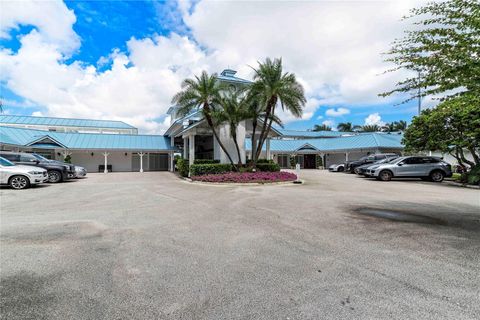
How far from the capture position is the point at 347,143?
34781 millimetres

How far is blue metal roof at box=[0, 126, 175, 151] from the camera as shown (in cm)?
2475

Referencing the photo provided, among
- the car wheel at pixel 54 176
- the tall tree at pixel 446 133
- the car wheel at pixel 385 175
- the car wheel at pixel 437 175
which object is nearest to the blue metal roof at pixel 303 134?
the tall tree at pixel 446 133

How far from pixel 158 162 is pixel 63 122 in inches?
773

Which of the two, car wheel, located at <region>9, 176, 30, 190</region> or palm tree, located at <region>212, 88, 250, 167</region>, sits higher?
palm tree, located at <region>212, 88, 250, 167</region>

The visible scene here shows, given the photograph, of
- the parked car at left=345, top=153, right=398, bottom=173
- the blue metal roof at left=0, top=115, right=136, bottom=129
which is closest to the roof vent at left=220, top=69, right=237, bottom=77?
the parked car at left=345, top=153, right=398, bottom=173

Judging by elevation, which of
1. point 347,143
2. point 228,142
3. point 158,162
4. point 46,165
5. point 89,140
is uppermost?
point 89,140

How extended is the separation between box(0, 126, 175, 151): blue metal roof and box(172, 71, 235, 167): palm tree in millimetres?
14924

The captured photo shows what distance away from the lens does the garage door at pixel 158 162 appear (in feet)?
109

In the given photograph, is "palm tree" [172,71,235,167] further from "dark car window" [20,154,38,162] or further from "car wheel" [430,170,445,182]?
"car wheel" [430,170,445,182]

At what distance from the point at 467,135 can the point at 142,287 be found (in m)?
18.6

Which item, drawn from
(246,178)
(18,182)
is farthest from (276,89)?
(18,182)

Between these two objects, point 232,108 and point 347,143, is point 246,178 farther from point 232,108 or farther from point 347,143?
point 347,143

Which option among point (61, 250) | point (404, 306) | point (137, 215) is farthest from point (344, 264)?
point (137, 215)

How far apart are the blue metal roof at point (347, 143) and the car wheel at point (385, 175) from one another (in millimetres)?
14897
